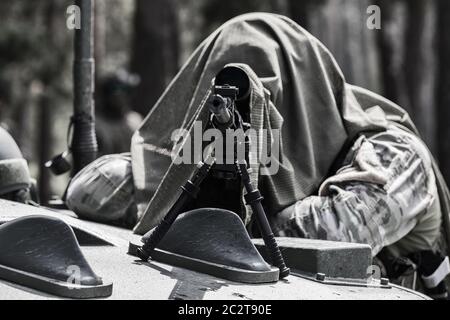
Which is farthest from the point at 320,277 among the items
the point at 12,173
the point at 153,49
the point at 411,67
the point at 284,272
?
the point at 411,67

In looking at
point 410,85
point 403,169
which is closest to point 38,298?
point 403,169

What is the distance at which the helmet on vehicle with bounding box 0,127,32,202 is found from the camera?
12.5ft

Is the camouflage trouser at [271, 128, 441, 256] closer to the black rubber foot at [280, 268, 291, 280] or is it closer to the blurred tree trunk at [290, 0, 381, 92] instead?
the black rubber foot at [280, 268, 291, 280]

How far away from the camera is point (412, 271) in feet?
12.4

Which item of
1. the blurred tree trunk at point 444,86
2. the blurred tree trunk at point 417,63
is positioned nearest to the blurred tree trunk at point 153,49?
the blurred tree trunk at point 444,86

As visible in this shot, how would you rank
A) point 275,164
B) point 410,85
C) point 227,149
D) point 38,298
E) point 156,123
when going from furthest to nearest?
point 410,85 → point 156,123 → point 275,164 → point 227,149 → point 38,298

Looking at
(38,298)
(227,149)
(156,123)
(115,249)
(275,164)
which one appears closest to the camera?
(38,298)

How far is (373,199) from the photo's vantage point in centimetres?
345

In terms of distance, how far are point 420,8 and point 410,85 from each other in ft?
5.28

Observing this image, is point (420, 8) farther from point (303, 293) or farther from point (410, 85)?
point (303, 293)

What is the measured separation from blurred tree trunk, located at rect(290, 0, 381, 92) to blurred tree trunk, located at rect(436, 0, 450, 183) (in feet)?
11.9

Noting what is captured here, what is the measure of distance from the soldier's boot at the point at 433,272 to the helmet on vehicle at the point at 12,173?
1.70 m

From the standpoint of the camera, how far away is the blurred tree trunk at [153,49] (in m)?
11.6

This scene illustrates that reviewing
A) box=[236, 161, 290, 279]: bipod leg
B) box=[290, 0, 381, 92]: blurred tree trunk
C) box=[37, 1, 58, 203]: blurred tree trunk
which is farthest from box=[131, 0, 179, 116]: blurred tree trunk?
box=[236, 161, 290, 279]: bipod leg
